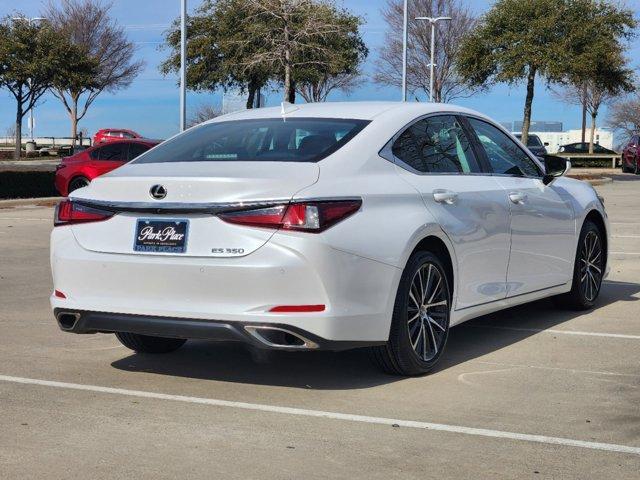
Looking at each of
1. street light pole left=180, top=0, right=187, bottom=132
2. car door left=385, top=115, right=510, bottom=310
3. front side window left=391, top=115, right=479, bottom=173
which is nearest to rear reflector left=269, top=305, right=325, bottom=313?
car door left=385, top=115, right=510, bottom=310

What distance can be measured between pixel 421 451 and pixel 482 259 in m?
2.34

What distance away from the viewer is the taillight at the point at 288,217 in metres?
5.47

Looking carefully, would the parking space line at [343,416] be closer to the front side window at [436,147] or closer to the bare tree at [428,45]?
the front side window at [436,147]

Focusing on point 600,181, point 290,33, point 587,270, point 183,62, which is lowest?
point 600,181

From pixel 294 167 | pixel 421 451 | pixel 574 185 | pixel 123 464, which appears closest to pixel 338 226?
pixel 294 167

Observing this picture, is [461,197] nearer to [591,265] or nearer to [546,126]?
[591,265]

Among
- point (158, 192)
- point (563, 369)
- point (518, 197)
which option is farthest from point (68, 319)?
point (518, 197)

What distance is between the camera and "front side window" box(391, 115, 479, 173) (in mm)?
6547

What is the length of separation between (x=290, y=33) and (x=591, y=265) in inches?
1378

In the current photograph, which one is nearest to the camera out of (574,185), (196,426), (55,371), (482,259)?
(196,426)

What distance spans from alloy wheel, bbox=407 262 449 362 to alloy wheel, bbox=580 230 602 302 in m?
2.54

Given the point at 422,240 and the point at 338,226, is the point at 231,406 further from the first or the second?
the point at 422,240

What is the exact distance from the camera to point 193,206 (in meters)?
5.57

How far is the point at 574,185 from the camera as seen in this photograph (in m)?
8.73
